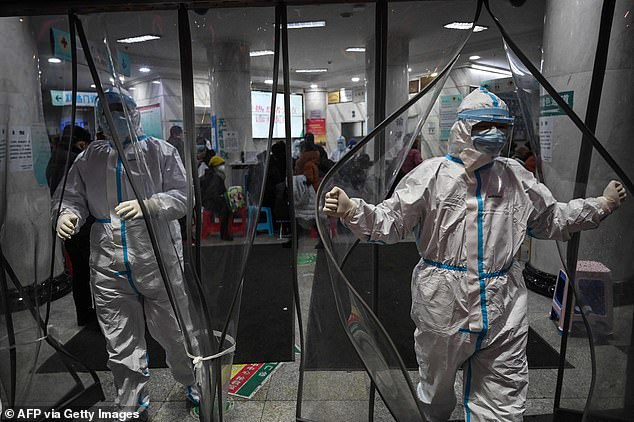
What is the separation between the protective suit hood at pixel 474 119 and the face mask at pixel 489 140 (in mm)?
13

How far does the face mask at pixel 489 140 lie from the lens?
137 cm

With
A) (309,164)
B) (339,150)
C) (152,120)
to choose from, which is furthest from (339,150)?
(152,120)

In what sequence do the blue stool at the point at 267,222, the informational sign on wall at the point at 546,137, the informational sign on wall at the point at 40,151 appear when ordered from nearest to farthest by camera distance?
the informational sign on wall at the point at 546,137 < the informational sign on wall at the point at 40,151 < the blue stool at the point at 267,222

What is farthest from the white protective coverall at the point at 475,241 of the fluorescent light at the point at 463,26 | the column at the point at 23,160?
the column at the point at 23,160

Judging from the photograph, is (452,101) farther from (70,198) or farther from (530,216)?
(70,198)

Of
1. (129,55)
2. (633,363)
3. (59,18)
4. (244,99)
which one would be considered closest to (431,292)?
(633,363)

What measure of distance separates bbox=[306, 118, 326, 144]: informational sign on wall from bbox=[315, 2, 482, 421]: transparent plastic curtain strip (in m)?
0.22

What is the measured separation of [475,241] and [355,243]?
434 mm

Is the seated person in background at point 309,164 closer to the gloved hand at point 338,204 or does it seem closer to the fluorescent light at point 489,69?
the gloved hand at point 338,204

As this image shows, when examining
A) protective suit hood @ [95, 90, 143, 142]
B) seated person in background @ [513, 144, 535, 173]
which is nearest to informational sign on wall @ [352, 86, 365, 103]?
protective suit hood @ [95, 90, 143, 142]

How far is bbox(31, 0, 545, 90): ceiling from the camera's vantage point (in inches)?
61.7

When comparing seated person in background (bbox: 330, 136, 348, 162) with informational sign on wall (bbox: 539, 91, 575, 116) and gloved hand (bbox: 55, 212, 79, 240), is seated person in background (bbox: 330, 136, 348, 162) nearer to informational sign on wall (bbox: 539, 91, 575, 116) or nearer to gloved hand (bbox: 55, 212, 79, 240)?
informational sign on wall (bbox: 539, 91, 575, 116)

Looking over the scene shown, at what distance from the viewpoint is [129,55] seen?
63.2 inches

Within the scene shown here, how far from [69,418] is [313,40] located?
192 cm
